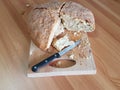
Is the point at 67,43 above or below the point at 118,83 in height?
above

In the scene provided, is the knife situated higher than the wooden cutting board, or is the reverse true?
the knife

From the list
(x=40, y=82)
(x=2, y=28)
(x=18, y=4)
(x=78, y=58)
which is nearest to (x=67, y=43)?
(x=78, y=58)

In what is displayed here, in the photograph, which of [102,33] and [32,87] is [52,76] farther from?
[102,33]

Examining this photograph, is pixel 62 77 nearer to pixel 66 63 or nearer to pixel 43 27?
pixel 66 63

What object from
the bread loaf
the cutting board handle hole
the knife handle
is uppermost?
the bread loaf
